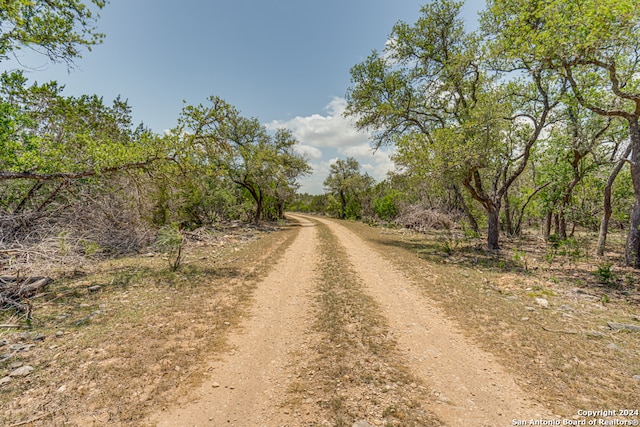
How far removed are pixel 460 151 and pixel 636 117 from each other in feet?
19.1

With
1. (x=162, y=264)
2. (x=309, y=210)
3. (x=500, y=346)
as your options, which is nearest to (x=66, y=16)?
(x=162, y=264)

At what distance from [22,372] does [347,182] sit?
44.4 m

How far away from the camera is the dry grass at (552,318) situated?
3.78 metres

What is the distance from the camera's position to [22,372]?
391cm

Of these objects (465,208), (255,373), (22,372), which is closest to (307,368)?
(255,373)

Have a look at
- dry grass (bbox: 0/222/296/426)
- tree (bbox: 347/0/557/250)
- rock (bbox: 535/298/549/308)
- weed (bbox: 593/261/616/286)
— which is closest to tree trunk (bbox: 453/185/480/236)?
tree (bbox: 347/0/557/250)

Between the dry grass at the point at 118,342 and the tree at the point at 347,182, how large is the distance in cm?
3919

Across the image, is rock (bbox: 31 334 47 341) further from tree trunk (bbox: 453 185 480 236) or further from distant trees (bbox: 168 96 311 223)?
tree trunk (bbox: 453 185 480 236)

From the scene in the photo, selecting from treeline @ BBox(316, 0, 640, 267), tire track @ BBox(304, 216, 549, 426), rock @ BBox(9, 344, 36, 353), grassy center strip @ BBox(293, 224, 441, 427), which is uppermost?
treeline @ BBox(316, 0, 640, 267)

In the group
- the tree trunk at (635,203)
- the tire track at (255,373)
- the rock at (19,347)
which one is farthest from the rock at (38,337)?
the tree trunk at (635,203)

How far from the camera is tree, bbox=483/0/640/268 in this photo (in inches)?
289

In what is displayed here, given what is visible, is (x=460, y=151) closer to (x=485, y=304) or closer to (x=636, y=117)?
(x=636, y=117)

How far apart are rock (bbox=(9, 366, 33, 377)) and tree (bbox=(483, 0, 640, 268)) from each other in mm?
14353

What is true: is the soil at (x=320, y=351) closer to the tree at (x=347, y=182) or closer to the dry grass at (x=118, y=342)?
the dry grass at (x=118, y=342)
